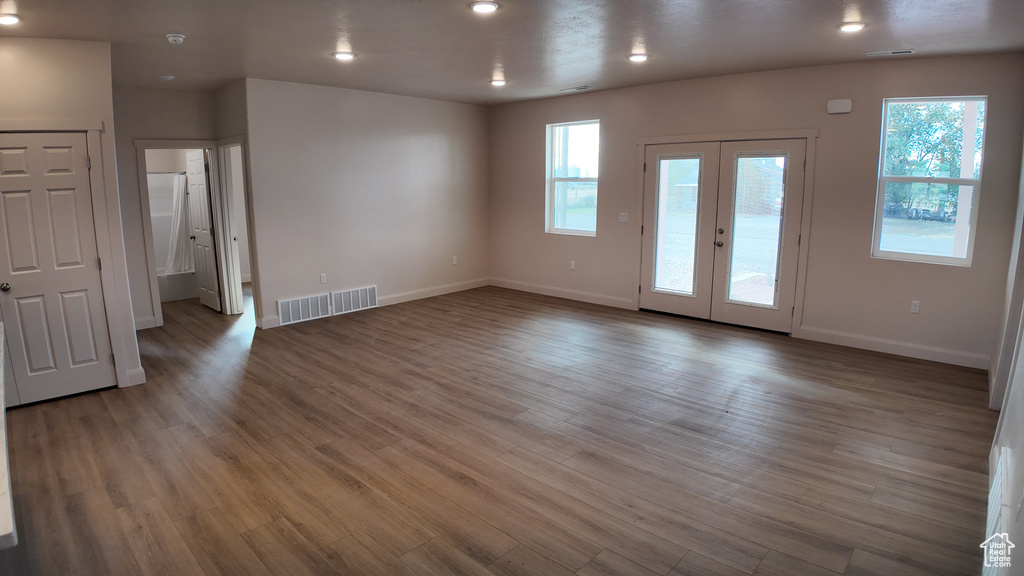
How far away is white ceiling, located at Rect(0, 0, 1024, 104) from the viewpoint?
338 cm

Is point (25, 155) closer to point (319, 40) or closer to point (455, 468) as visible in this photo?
point (319, 40)

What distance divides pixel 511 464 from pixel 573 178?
4.95 meters

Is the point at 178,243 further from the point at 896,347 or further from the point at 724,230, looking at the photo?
the point at 896,347

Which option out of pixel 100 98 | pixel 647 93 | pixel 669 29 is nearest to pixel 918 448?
pixel 669 29

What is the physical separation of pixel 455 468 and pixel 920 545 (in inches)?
88.1

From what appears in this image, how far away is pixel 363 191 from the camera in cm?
681

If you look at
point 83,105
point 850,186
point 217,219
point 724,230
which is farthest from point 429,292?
point 850,186

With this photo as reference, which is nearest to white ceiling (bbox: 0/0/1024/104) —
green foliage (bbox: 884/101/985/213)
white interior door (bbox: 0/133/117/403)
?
green foliage (bbox: 884/101/985/213)

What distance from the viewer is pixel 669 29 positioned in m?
3.94

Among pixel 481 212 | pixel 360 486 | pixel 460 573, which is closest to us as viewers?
pixel 460 573

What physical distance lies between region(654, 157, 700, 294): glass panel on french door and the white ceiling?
3.57ft

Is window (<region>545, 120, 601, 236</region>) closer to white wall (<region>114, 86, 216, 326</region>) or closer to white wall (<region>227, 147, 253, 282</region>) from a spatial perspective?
white wall (<region>114, 86, 216, 326</region>)

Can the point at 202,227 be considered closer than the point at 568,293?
Yes

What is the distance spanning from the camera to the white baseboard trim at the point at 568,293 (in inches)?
279
